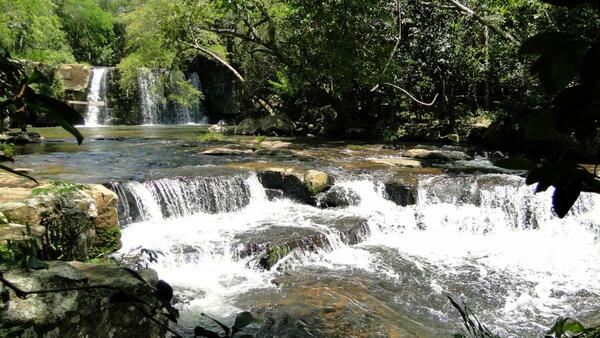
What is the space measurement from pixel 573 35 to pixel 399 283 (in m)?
5.71

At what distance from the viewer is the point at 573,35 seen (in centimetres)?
62

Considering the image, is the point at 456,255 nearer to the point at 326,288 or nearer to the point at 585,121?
the point at 326,288

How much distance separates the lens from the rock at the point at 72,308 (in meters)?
2.44

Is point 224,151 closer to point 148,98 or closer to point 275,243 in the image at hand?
point 275,243

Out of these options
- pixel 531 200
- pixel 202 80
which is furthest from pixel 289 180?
pixel 202 80

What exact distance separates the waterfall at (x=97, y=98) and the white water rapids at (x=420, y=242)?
1787cm

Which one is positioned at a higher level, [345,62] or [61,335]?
[345,62]

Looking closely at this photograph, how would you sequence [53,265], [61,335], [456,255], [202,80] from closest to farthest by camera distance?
[61,335], [53,265], [456,255], [202,80]

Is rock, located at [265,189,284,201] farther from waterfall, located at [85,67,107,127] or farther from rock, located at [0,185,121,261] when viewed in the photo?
waterfall, located at [85,67,107,127]

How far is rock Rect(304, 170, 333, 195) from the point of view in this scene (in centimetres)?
925

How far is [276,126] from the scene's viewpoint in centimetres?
1909

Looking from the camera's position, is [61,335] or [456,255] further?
[456,255]

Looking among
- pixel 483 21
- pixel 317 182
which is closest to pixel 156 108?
pixel 317 182

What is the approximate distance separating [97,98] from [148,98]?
2621 mm
